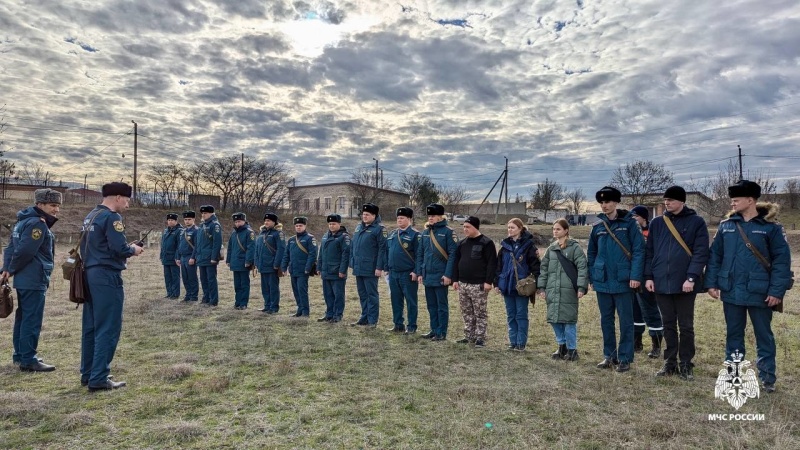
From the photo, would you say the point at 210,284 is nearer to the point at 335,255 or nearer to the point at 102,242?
the point at 335,255

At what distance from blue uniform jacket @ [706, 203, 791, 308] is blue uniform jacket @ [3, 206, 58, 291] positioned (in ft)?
24.8

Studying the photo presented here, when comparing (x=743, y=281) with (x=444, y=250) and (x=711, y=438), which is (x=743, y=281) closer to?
(x=711, y=438)

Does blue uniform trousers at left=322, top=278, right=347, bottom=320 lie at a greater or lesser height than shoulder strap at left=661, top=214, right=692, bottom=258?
lesser

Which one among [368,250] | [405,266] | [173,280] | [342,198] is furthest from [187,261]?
[342,198]

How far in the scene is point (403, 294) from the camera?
27.1 ft

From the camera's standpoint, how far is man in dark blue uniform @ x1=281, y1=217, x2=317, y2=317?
949 cm

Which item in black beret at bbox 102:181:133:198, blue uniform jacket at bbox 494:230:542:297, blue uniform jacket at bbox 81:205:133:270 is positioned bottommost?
blue uniform jacket at bbox 494:230:542:297

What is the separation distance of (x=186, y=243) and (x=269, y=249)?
2317 millimetres

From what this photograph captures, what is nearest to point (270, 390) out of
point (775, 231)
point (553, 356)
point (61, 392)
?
point (61, 392)

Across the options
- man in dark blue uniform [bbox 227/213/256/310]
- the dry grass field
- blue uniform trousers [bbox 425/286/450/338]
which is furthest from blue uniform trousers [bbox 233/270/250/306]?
blue uniform trousers [bbox 425/286/450/338]

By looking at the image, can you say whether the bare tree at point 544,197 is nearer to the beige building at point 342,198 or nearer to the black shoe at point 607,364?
the beige building at point 342,198

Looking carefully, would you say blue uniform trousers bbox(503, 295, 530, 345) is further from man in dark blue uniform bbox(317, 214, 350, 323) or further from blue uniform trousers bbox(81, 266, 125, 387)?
blue uniform trousers bbox(81, 266, 125, 387)

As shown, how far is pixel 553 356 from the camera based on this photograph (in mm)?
6387

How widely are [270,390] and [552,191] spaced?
6426 cm
